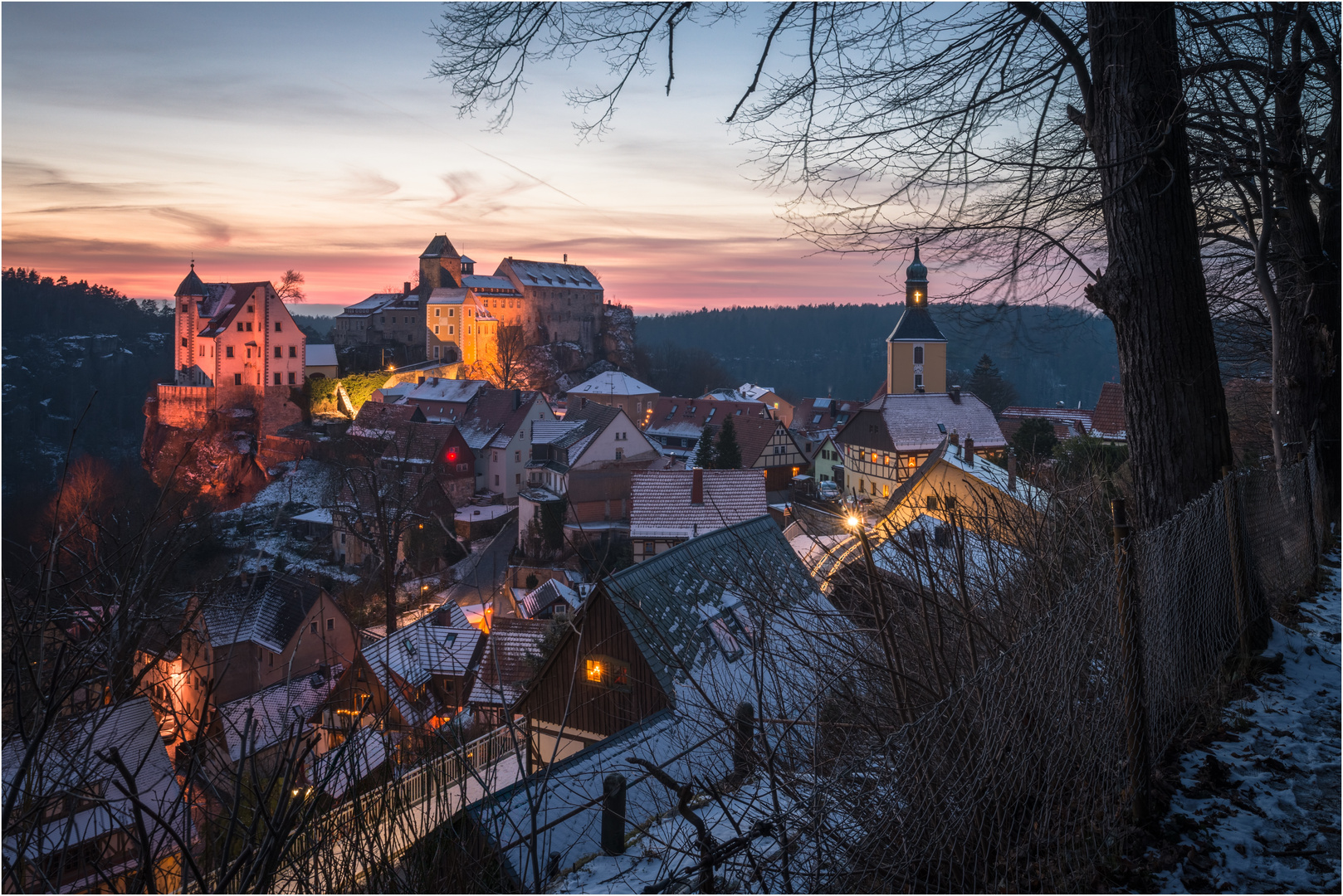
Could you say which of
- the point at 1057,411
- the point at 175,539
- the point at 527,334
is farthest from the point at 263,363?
the point at 175,539

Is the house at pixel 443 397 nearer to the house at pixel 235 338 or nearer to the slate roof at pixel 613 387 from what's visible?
the house at pixel 235 338

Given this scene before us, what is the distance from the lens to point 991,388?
6094 cm

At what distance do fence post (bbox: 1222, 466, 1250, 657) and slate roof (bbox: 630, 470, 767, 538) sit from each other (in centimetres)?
1725

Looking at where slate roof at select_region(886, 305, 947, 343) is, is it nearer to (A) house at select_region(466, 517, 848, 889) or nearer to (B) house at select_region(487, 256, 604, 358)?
(A) house at select_region(466, 517, 848, 889)

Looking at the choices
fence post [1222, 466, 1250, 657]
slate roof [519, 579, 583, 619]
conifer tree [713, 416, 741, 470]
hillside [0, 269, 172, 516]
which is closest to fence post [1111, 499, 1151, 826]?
fence post [1222, 466, 1250, 657]

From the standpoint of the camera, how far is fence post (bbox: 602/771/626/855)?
412cm

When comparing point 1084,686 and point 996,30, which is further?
point 996,30

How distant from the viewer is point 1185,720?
3730mm

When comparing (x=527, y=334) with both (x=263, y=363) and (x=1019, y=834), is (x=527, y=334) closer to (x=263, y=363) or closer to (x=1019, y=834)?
(x=263, y=363)

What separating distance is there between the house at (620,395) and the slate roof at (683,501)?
123 feet

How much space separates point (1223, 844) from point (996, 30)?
175 inches

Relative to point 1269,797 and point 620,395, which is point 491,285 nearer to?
point 620,395

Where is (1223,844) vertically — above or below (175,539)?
below

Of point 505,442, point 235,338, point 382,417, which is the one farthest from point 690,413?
point 235,338
